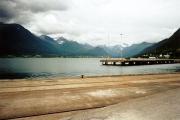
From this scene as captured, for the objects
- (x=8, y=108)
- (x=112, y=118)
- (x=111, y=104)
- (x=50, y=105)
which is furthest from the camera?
(x=111, y=104)

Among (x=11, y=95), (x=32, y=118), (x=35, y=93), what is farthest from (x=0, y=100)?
(x=32, y=118)

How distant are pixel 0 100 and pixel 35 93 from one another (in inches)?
64.9

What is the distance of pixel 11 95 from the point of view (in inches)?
340

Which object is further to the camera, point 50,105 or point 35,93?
point 35,93

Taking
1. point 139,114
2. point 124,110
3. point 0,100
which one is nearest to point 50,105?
point 0,100

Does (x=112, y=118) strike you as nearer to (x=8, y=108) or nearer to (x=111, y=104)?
(x=111, y=104)

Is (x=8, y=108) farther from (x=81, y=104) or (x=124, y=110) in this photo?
(x=124, y=110)

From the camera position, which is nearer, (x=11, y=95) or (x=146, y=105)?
(x=146, y=105)

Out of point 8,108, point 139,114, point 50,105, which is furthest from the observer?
point 50,105

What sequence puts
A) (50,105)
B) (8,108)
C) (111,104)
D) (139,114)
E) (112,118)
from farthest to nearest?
(111,104) < (50,105) < (8,108) < (139,114) < (112,118)

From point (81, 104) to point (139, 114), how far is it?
7.09 ft

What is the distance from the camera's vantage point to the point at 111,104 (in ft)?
25.8

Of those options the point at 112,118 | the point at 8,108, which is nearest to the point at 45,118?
the point at 8,108

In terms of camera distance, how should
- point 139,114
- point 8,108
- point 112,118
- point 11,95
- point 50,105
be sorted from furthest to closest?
point 11,95 → point 50,105 → point 8,108 → point 139,114 → point 112,118
